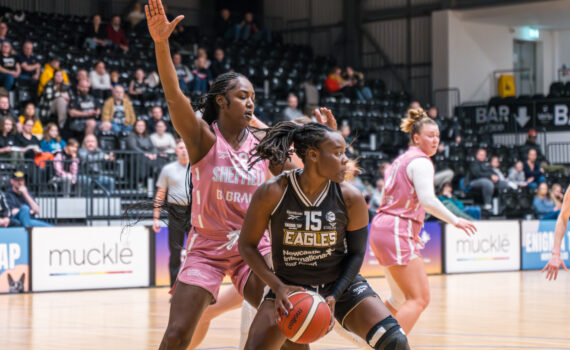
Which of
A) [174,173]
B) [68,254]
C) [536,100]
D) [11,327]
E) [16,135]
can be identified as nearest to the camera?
[11,327]

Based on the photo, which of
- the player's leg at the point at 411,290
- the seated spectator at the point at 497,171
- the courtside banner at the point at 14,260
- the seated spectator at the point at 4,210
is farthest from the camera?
the seated spectator at the point at 497,171

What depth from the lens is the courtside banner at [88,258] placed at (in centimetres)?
1107

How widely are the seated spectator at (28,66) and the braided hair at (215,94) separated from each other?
421 inches

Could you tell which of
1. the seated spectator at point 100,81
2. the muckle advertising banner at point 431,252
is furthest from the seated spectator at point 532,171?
the seated spectator at point 100,81

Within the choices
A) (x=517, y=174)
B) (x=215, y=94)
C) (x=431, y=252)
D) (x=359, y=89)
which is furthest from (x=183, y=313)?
(x=359, y=89)

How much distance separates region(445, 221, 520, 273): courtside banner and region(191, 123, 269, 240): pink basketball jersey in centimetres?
938

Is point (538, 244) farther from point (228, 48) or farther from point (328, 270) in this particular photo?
point (328, 270)

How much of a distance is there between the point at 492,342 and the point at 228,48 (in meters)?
14.1

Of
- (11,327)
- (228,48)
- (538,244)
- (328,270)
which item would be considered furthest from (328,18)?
(328,270)

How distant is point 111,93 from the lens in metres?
15.5

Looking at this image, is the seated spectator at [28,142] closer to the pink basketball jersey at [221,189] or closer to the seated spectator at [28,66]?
the seated spectator at [28,66]

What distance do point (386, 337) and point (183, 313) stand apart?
1017 mm

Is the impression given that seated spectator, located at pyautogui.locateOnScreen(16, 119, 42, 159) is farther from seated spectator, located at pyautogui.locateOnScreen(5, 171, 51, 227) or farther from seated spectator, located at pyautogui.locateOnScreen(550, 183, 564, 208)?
seated spectator, located at pyautogui.locateOnScreen(550, 183, 564, 208)

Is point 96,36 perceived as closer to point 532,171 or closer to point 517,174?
point 517,174
